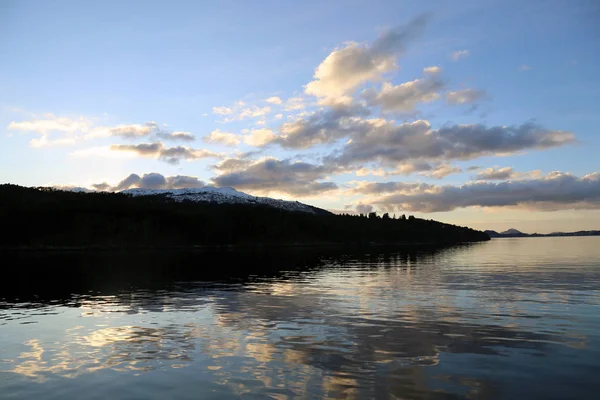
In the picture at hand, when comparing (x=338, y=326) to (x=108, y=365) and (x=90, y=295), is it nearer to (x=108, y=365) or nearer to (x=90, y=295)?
(x=108, y=365)

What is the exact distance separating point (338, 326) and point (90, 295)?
115 feet

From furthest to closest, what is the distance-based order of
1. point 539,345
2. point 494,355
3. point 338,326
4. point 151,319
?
point 151,319 < point 338,326 < point 539,345 < point 494,355

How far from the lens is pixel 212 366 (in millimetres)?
23016

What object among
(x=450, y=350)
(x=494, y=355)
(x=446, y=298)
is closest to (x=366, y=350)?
(x=450, y=350)

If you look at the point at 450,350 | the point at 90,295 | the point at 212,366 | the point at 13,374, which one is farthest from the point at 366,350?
the point at 90,295

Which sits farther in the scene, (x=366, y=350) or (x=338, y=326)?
(x=338, y=326)

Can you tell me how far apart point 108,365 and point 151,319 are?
14.2 meters

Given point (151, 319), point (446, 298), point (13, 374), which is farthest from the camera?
point (446, 298)

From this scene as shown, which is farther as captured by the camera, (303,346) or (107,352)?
(303,346)

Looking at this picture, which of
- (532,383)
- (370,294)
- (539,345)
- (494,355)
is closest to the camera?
(532,383)

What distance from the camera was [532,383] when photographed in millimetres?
20031

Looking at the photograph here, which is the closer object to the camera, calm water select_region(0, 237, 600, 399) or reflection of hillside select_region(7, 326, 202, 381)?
calm water select_region(0, 237, 600, 399)

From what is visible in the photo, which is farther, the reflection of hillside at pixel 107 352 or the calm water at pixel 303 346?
the reflection of hillside at pixel 107 352

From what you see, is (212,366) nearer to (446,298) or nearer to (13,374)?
(13,374)
